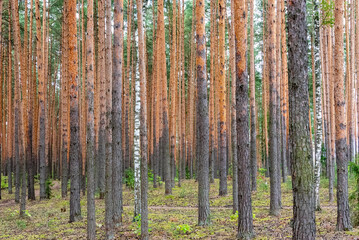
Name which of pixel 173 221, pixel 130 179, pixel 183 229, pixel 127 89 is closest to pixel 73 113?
pixel 173 221

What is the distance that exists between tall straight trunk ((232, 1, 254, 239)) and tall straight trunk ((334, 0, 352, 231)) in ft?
6.66

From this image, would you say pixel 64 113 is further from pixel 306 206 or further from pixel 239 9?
pixel 306 206

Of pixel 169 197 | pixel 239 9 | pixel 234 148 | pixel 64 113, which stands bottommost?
pixel 169 197

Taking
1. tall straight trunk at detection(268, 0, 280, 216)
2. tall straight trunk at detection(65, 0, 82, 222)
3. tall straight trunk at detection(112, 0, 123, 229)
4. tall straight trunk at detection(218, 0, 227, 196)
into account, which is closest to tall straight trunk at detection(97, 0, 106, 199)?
tall straight trunk at detection(112, 0, 123, 229)

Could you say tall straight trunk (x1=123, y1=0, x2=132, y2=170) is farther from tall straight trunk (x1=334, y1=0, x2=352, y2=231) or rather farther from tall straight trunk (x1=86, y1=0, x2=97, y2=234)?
tall straight trunk (x1=334, y1=0, x2=352, y2=231)

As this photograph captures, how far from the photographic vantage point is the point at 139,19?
27.7 feet

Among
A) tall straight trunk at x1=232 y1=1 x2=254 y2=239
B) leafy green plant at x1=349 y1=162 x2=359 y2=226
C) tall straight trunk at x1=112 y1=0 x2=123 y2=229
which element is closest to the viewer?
tall straight trunk at x1=232 y1=1 x2=254 y2=239

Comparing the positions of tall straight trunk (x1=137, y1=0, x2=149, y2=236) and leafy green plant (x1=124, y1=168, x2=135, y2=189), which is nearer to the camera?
tall straight trunk (x1=137, y1=0, x2=149, y2=236)

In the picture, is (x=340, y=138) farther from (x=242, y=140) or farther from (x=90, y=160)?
(x=90, y=160)

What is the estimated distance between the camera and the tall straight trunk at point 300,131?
5.13m

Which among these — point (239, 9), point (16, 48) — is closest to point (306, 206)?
point (239, 9)

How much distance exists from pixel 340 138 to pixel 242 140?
7.35 ft

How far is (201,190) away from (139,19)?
15.4 ft

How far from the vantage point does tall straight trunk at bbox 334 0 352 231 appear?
24.9ft
